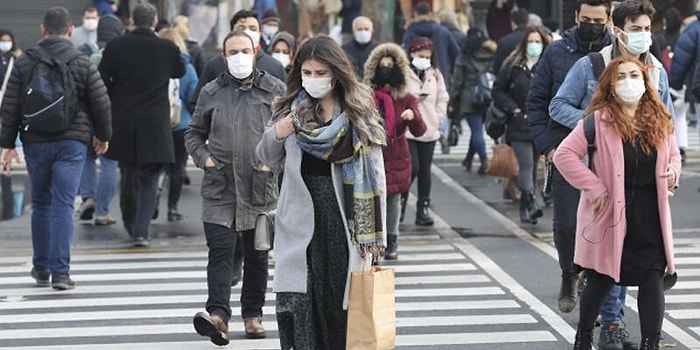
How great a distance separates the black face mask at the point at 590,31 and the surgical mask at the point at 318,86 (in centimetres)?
254

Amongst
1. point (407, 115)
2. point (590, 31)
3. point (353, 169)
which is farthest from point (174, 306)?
point (353, 169)

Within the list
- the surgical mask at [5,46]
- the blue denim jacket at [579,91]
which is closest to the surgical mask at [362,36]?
the surgical mask at [5,46]

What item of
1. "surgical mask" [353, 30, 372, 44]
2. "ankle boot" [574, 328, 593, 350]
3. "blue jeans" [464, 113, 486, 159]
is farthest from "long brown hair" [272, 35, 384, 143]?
"blue jeans" [464, 113, 486, 159]

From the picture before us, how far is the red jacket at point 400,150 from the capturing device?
13.1 meters

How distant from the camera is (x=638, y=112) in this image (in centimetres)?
843

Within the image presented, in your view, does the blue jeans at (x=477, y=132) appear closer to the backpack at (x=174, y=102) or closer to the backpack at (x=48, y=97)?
the backpack at (x=174, y=102)

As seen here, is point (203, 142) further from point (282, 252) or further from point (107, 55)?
point (107, 55)

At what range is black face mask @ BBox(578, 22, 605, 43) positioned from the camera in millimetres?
9766

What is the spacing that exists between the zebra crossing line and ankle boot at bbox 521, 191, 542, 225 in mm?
1657

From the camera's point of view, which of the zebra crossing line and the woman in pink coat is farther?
the zebra crossing line

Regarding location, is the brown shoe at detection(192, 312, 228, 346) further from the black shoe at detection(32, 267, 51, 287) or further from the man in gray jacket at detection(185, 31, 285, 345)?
the black shoe at detection(32, 267, 51, 287)

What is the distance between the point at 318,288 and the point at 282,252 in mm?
234

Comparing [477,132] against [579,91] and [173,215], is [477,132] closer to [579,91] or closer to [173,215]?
[173,215]

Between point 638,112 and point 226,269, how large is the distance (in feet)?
8.60
